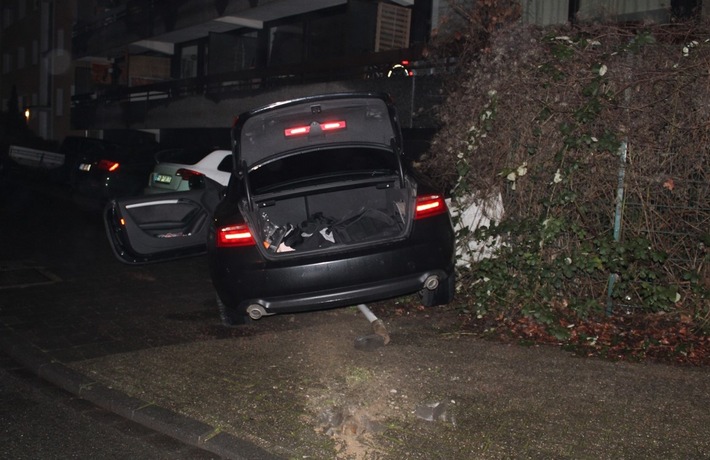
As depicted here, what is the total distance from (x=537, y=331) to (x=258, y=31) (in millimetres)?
19443

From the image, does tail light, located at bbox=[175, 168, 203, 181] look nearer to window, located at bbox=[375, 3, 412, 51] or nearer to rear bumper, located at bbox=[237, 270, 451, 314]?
rear bumper, located at bbox=[237, 270, 451, 314]

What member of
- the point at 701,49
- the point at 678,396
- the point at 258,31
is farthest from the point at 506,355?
the point at 258,31

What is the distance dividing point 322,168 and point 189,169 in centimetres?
530

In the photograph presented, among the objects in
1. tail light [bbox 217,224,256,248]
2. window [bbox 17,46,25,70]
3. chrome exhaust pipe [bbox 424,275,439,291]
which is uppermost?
window [bbox 17,46,25,70]

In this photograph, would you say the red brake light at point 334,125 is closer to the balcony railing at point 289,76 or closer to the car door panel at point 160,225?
the car door panel at point 160,225

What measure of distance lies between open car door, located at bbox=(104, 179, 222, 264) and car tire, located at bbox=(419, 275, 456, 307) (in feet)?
7.52

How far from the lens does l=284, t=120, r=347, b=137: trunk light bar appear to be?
645 cm

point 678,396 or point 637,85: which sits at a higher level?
point 637,85

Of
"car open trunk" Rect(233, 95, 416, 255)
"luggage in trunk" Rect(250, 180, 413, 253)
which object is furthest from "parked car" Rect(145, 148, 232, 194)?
"car open trunk" Rect(233, 95, 416, 255)

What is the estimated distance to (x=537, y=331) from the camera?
646cm

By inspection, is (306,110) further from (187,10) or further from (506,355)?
(187,10)

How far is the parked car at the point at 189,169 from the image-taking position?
1118 centimetres

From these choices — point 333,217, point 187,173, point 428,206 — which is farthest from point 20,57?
point 428,206

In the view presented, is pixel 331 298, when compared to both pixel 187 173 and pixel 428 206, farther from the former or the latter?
pixel 187 173
